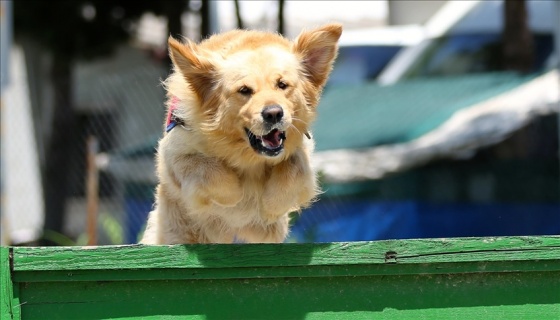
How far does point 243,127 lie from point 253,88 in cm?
18

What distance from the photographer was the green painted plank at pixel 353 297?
→ 279 cm

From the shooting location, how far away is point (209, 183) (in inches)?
140

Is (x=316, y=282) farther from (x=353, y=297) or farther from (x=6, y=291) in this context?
(x=6, y=291)

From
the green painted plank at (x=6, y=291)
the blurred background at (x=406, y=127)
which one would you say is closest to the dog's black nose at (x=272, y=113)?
the green painted plank at (x=6, y=291)

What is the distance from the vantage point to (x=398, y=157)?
27.6 ft

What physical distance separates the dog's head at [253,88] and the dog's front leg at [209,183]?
77 mm

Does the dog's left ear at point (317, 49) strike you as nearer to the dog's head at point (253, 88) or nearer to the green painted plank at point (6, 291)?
the dog's head at point (253, 88)

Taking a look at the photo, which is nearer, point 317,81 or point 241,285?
point 241,285

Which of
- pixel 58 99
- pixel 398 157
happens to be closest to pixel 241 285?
pixel 398 157

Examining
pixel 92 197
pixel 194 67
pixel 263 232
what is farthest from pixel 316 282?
pixel 92 197

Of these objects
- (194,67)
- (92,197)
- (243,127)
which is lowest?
(243,127)

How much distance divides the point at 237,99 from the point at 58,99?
339 inches

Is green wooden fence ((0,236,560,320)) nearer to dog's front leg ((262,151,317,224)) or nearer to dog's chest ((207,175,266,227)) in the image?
dog's front leg ((262,151,317,224))

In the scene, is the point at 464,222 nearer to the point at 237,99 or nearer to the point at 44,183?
the point at 237,99
